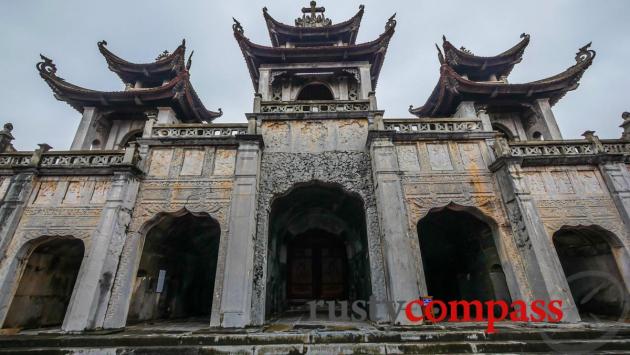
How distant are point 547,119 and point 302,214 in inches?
471

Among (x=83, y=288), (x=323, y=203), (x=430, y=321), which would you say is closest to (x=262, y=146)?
(x=323, y=203)

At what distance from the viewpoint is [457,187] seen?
8.57 metres

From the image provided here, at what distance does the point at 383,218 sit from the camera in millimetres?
7758

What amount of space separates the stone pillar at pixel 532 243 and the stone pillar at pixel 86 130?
16318 mm

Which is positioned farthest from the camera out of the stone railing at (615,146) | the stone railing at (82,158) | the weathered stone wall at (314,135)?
the weathered stone wall at (314,135)

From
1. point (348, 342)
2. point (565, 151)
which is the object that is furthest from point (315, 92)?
point (348, 342)

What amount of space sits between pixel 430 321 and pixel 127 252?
27.6 ft

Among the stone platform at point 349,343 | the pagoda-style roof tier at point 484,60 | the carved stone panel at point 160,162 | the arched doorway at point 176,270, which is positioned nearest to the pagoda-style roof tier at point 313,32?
the pagoda-style roof tier at point 484,60

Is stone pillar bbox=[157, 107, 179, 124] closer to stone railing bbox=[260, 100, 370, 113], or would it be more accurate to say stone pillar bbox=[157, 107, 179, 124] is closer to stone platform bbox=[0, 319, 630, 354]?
stone railing bbox=[260, 100, 370, 113]

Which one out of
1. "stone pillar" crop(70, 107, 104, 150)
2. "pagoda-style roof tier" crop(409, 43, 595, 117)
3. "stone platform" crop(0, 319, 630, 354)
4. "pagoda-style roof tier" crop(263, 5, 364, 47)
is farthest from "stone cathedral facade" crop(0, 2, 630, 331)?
"pagoda-style roof tier" crop(263, 5, 364, 47)

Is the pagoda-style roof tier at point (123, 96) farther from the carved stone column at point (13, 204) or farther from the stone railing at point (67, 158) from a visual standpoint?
the carved stone column at point (13, 204)

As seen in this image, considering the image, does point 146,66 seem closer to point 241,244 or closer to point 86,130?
point 86,130

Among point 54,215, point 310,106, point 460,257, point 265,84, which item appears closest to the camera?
point 54,215

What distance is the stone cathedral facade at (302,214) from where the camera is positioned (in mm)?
7465
